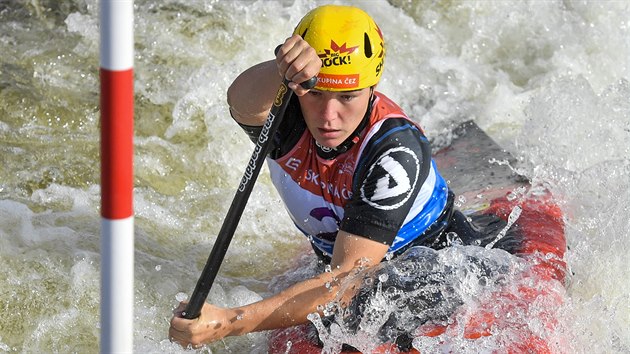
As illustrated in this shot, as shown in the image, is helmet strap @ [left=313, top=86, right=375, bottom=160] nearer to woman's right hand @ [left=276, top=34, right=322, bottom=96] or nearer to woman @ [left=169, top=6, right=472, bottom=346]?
woman @ [left=169, top=6, right=472, bottom=346]

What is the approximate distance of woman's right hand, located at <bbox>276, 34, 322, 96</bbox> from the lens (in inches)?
111

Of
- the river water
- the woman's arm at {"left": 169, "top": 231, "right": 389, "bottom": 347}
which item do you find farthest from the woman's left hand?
the river water

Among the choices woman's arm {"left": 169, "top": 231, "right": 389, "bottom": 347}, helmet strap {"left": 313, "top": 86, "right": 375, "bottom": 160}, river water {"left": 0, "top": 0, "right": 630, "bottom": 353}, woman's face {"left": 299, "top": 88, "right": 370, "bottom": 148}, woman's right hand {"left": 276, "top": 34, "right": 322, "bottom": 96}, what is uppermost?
woman's right hand {"left": 276, "top": 34, "right": 322, "bottom": 96}

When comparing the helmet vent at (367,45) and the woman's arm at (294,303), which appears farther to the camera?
the helmet vent at (367,45)

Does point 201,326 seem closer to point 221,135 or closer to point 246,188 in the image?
point 246,188

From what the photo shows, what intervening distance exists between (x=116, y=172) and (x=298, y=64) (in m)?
0.85

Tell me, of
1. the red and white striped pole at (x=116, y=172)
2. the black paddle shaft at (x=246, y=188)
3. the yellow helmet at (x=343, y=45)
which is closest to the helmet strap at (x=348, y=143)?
the yellow helmet at (x=343, y=45)

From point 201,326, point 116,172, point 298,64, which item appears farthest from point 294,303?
point 116,172

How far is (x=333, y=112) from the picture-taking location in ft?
10.3

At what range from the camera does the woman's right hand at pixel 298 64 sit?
111 inches

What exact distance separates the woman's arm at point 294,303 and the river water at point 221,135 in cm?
49

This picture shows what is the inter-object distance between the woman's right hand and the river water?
43.1 inches

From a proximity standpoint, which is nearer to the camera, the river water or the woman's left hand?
the woman's left hand

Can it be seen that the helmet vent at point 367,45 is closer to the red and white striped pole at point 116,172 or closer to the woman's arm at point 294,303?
the woman's arm at point 294,303
